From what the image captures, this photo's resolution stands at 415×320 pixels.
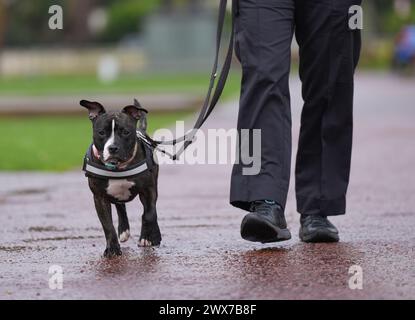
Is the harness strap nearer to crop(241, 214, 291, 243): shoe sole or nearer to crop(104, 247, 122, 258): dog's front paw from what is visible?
crop(104, 247, 122, 258): dog's front paw

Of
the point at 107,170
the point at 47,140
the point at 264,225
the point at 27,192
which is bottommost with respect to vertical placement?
the point at 47,140

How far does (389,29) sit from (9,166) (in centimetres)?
5943

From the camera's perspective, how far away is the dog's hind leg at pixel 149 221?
19.3 feet

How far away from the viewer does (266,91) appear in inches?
225

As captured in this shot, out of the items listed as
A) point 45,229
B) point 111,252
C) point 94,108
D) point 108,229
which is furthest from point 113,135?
point 45,229

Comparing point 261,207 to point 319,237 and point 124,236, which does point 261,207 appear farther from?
point 124,236

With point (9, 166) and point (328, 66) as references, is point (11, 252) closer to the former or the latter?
point (328, 66)

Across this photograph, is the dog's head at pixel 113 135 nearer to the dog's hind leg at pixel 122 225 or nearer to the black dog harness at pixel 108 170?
the black dog harness at pixel 108 170

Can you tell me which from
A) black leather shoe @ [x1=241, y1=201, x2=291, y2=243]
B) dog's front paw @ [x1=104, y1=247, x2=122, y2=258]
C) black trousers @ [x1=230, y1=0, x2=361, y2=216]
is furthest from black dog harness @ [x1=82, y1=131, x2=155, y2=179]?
black leather shoe @ [x1=241, y1=201, x2=291, y2=243]

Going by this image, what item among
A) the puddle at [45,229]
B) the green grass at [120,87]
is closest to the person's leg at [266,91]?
the puddle at [45,229]

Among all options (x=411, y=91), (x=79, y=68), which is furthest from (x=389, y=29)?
(x=411, y=91)

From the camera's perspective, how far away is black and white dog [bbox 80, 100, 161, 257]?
560 centimetres

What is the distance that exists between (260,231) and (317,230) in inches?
18.8

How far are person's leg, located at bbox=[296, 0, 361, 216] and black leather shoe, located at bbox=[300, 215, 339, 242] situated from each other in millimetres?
39
